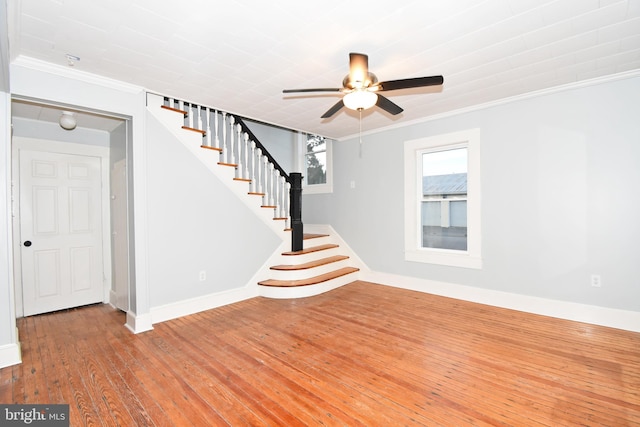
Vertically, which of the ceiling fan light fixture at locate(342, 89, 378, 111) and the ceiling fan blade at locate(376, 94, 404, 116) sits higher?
the ceiling fan blade at locate(376, 94, 404, 116)

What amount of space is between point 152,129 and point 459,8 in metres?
3.28

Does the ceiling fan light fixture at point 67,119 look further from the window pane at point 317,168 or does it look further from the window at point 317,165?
the window pane at point 317,168

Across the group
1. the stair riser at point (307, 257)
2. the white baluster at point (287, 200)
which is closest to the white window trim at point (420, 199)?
the stair riser at point (307, 257)

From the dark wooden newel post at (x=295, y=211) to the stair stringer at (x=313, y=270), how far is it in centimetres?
20

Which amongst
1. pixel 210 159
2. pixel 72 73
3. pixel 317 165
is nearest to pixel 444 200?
pixel 317 165

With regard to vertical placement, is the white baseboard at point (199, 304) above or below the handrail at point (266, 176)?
below

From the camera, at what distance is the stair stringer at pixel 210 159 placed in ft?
11.6

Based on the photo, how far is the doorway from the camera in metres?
3.72

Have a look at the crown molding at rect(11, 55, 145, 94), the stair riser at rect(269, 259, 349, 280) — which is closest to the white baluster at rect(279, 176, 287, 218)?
the stair riser at rect(269, 259, 349, 280)

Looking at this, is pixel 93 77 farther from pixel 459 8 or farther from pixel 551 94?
pixel 551 94

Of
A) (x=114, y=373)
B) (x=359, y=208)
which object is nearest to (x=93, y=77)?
(x=114, y=373)

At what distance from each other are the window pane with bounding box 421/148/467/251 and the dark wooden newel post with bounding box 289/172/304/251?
6.79 feet

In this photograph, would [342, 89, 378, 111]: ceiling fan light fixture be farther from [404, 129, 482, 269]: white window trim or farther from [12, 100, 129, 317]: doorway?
[12, 100, 129, 317]: doorway

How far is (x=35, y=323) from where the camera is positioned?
11.6 feet
